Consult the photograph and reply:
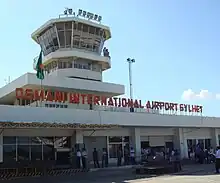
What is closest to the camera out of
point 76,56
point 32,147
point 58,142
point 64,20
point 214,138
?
point 32,147

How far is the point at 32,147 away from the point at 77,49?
12.7m

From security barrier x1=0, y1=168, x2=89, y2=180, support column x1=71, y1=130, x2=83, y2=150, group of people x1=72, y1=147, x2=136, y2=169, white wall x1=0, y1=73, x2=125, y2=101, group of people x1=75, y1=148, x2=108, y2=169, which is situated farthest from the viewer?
white wall x1=0, y1=73, x2=125, y2=101

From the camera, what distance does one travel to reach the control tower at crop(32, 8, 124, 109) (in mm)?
35188

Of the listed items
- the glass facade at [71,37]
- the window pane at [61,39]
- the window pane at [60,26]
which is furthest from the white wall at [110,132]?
the window pane at [60,26]

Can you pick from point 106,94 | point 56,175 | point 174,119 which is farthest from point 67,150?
point 174,119

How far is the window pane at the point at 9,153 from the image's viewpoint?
82.3 feet

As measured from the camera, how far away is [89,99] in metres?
28.9

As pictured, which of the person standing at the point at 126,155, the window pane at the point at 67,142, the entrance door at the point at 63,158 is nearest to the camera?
the entrance door at the point at 63,158

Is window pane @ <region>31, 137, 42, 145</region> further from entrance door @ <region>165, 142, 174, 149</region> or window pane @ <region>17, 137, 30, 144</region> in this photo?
entrance door @ <region>165, 142, 174, 149</region>

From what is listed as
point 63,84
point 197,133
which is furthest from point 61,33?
point 197,133

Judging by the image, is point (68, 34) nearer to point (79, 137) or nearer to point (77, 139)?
point (79, 137)

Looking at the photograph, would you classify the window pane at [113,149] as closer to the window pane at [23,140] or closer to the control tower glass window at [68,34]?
the window pane at [23,140]

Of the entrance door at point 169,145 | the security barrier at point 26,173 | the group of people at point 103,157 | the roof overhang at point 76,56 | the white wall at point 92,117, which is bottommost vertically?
the security barrier at point 26,173

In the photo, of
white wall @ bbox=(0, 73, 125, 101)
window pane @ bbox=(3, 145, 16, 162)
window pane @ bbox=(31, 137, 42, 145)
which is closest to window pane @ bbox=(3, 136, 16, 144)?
window pane @ bbox=(3, 145, 16, 162)
